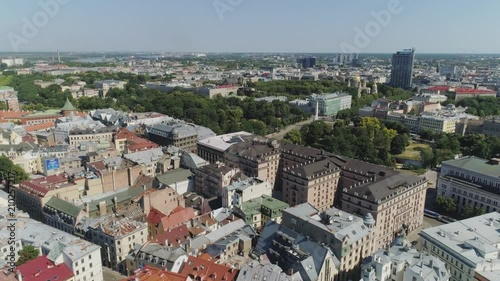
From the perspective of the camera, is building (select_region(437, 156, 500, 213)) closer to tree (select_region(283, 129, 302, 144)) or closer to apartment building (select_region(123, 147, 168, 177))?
tree (select_region(283, 129, 302, 144))

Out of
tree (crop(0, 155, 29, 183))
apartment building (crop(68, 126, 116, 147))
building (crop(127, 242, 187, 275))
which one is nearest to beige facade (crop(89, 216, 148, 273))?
building (crop(127, 242, 187, 275))

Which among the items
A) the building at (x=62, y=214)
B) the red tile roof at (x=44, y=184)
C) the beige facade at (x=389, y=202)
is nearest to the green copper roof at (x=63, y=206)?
the building at (x=62, y=214)

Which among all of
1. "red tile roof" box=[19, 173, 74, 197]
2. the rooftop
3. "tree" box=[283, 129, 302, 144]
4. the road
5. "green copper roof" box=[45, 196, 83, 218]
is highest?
the rooftop

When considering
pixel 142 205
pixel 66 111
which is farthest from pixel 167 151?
pixel 66 111

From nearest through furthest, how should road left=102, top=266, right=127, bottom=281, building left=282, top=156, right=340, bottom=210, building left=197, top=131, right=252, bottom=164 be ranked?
1. road left=102, top=266, right=127, bottom=281
2. building left=282, top=156, right=340, bottom=210
3. building left=197, top=131, right=252, bottom=164

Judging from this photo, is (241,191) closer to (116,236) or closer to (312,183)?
(312,183)

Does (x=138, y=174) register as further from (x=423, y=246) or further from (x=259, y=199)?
(x=423, y=246)

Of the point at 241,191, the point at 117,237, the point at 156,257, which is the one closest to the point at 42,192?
the point at 117,237

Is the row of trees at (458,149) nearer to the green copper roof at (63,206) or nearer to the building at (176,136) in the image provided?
the building at (176,136)
